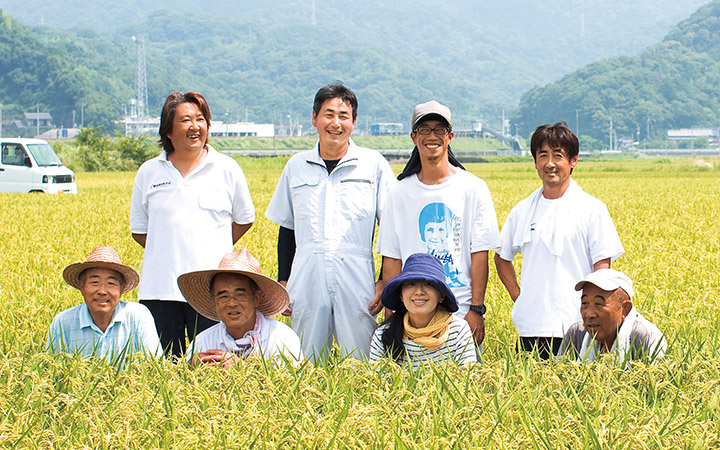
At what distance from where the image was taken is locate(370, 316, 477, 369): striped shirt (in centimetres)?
401

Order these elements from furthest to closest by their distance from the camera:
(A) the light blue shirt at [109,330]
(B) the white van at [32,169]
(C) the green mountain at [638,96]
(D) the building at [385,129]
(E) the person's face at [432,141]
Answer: (D) the building at [385,129] < (C) the green mountain at [638,96] < (B) the white van at [32,169] < (E) the person's face at [432,141] < (A) the light blue shirt at [109,330]

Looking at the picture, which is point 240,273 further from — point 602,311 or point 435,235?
point 602,311

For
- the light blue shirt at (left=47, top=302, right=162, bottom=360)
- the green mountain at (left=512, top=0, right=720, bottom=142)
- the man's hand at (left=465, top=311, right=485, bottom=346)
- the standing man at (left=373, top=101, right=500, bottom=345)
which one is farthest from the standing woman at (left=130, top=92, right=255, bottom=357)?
the green mountain at (left=512, top=0, right=720, bottom=142)

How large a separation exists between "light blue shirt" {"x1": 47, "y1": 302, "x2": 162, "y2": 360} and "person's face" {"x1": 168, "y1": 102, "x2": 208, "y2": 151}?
91 centimetres

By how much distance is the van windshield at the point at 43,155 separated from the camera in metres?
24.1

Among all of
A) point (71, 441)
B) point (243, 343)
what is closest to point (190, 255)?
point (243, 343)

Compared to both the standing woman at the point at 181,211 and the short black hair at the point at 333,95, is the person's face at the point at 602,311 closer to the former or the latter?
the short black hair at the point at 333,95

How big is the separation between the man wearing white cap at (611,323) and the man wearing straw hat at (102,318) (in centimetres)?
201

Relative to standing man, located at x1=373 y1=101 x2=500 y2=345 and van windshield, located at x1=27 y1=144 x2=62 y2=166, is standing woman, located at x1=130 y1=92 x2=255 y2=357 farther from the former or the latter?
van windshield, located at x1=27 y1=144 x2=62 y2=166

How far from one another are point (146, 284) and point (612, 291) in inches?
93.8

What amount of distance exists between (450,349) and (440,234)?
0.64 m

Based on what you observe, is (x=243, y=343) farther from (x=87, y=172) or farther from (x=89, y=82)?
(x=89, y=82)

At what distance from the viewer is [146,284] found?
15.3 feet

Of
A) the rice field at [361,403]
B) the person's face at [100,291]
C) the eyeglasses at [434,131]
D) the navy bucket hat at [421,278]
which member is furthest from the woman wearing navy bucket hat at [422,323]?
the person's face at [100,291]
